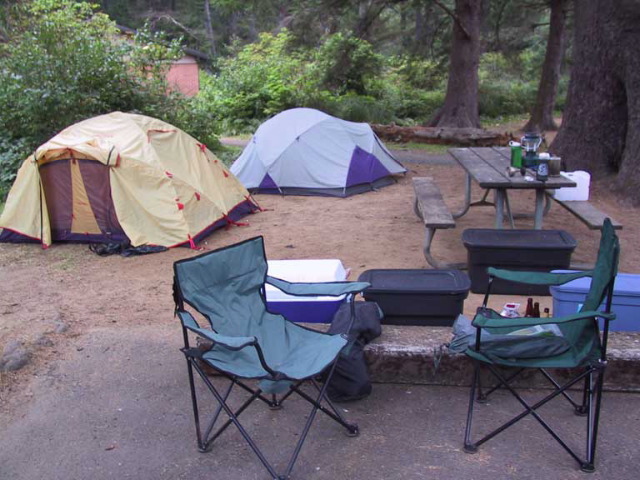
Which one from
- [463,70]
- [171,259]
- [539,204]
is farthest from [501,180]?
[463,70]

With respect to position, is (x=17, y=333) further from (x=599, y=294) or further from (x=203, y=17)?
(x=203, y=17)

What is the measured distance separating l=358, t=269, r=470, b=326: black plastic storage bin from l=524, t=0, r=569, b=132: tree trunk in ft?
46.4

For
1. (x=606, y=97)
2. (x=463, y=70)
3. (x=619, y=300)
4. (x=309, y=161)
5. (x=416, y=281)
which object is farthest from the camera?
(x=463, y=70)

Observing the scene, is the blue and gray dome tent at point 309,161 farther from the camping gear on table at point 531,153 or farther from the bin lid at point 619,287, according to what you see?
the bin lid at point 619,287

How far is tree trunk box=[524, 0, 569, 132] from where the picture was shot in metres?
15.8

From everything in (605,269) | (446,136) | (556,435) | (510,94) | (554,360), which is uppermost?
(605,269)

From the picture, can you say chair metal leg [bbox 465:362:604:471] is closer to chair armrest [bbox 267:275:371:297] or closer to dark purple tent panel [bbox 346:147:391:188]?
chair armrest [bbox 267:275:371:297]

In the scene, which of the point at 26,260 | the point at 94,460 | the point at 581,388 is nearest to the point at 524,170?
the point at 581,388

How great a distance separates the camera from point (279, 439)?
116 inches

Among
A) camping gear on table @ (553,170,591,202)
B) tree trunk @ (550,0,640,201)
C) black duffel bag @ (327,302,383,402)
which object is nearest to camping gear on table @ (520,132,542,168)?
camping gear on table @ (553,170,591,202)

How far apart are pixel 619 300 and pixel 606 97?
6.12 metres

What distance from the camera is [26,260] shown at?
654 cm

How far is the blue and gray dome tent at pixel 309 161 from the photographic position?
9266mm

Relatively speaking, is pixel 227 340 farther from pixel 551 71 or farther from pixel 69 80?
pixel 551 71
